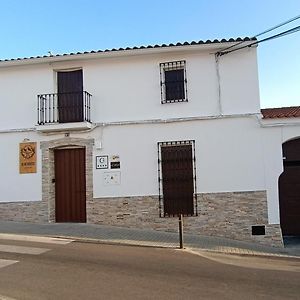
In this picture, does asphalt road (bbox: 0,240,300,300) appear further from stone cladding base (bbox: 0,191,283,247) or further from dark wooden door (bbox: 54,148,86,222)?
dark wooden door (bbox: 54,148,86,222)

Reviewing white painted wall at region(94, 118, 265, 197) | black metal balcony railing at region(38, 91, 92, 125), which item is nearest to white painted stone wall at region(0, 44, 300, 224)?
white painted wall at region(94, 118, 265, 197)

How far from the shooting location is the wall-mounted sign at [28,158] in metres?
14.2

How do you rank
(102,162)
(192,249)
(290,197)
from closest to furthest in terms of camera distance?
(192,249), (102,162), (290,197)

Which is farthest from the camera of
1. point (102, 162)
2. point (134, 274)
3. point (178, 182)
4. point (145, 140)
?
point (102, 162)

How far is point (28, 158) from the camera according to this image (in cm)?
1423

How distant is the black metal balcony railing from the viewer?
1412cm

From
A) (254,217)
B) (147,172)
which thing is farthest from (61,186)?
(254,217)

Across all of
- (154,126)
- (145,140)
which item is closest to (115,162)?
(145,140)

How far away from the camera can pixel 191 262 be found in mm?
9109

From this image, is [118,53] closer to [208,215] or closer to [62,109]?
[62,109]

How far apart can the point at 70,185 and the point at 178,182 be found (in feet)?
11.8

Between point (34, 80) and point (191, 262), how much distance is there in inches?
338

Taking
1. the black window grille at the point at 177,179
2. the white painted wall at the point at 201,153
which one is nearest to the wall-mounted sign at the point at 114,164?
the white painted wall at the point at 201,153

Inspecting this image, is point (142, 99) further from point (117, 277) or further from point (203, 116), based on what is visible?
point (117, 277)
